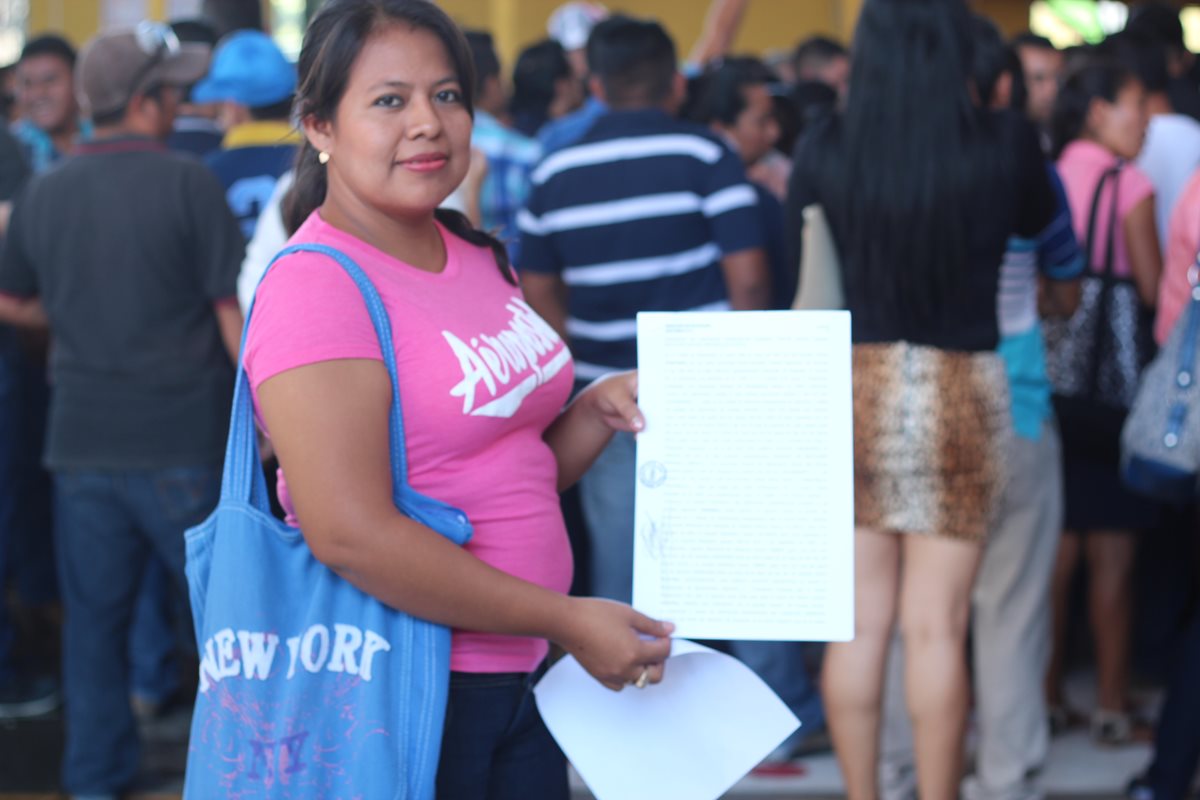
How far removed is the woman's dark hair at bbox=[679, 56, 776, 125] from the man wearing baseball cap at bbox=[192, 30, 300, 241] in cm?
154

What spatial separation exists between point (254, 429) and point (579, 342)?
7.43 ft

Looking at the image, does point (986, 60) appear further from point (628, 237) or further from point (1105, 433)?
point (1105, 433)

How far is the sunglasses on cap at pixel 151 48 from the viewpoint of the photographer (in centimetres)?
391

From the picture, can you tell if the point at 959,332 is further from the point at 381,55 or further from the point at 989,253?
the point at 381,55

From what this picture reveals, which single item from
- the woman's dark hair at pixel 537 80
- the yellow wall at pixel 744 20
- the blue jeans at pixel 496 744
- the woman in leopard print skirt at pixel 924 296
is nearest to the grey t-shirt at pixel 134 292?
the woman in leopard print skirt at pixel 924 296

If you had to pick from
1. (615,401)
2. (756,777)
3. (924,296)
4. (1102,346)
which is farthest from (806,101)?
(615,401)

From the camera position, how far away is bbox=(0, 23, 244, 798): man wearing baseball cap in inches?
149

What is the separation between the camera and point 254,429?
1831 millimetres

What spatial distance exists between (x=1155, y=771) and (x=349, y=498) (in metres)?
2.78

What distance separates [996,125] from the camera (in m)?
3.10

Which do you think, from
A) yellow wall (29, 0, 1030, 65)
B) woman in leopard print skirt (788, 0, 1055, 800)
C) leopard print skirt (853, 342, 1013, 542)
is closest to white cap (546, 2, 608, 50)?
woman in leopard print skirt (788, 0, 1055, 800)

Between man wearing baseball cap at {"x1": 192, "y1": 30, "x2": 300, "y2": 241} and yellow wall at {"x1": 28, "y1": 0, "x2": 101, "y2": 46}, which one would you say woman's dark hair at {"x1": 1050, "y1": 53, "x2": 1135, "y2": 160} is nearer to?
man wearing baseball cap at {"x1": 192, "y1": 30, "x2": 300, "y2": 241}

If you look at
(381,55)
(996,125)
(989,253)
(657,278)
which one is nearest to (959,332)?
(989,253)

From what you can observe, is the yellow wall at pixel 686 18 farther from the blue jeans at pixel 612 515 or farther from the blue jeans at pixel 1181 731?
the blue jeans at pixel 1181 731
